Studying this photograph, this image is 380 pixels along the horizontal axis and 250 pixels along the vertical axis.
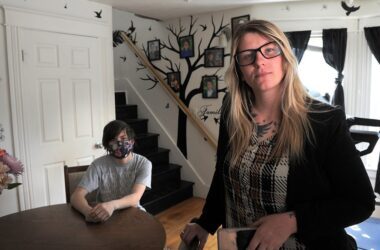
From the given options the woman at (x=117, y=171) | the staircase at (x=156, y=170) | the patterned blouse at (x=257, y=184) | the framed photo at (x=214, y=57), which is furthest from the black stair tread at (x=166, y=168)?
the patterned blouse at (x=257, y=184)

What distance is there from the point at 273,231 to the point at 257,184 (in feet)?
0.43

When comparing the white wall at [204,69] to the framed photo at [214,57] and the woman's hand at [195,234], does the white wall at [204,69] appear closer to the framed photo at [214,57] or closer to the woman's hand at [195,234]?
the framed photo at [214,57]

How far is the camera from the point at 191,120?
4027mm

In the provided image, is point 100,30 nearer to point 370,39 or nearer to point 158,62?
point 158,62

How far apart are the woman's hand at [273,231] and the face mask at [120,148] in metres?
1.39

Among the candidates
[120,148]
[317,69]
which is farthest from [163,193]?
[317,69]

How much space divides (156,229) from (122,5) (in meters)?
2.61

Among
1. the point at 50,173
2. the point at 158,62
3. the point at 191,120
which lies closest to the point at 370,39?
the point at 191,120

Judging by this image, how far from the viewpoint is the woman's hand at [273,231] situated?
2.38 feet

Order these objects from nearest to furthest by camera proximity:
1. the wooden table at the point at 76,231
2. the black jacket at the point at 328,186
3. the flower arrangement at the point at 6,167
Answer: the black jacket at the point at 328,186
the flower arrangement at the point at 6,167
the wooden table at the point at 76,231

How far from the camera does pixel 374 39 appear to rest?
3088 mm

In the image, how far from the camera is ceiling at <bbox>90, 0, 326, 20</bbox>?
3248 millimetres

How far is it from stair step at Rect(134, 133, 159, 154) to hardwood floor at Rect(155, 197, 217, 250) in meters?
0.90

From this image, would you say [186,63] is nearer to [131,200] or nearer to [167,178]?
[167,178]
